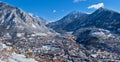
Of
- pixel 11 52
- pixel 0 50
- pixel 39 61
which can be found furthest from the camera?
pixel 39 61

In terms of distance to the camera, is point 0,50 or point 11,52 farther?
point 11,52

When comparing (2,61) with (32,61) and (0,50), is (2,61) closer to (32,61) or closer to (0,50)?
(0,50)

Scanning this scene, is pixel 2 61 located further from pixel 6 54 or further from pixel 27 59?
pixel 27 59

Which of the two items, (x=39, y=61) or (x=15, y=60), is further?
(x=39, y=61)

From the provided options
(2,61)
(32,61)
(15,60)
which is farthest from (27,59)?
(2,61)

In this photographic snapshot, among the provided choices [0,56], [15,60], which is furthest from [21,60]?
[0,56]

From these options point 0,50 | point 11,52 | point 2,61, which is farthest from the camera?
point 11,52

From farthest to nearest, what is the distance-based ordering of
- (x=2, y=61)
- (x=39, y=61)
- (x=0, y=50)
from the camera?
Answer: (x=39, y=61)
(x=0, y=50)
(x=2, y=61)

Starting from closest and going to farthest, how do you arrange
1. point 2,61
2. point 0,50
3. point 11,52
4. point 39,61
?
point 2,61 → point 0,50 → point 11,52 → point 39,61
